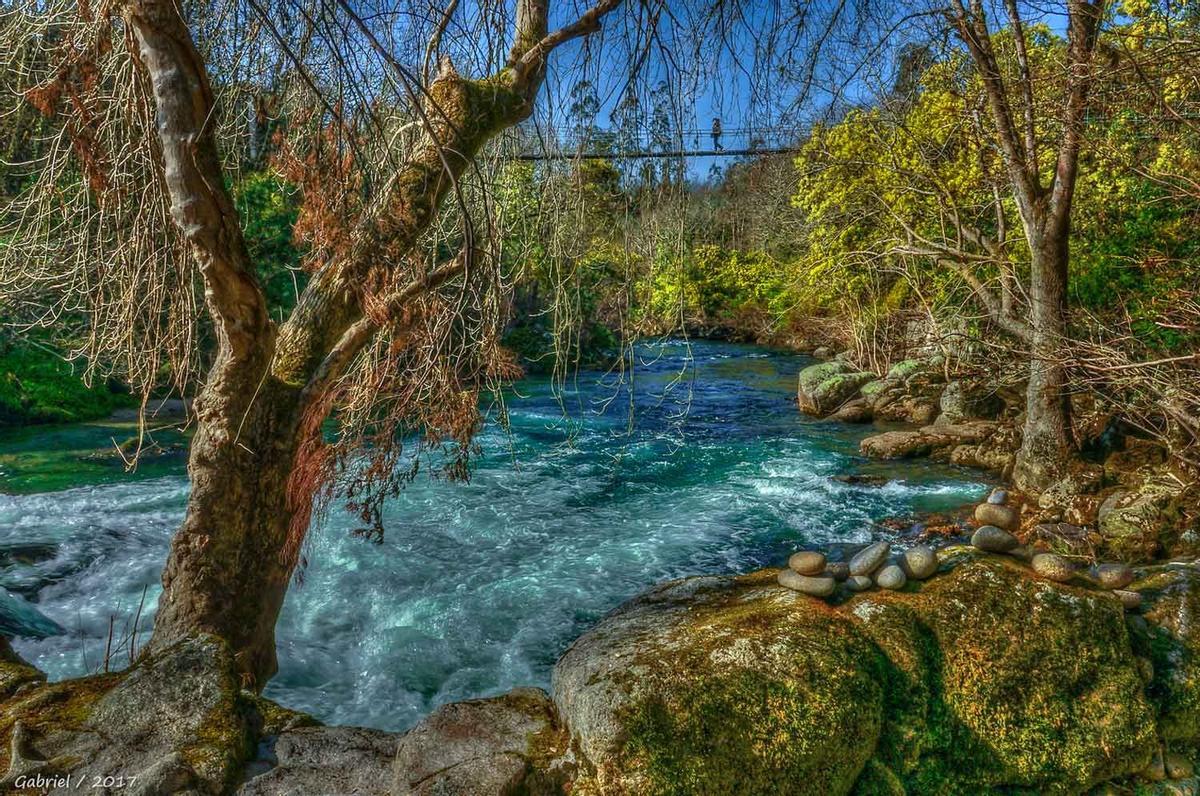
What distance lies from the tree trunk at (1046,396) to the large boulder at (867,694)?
14.0ft

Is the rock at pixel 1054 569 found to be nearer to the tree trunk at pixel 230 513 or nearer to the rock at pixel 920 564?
the rock at pixel 920 564

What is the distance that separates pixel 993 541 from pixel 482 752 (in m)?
2.50

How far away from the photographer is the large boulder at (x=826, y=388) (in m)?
11.1

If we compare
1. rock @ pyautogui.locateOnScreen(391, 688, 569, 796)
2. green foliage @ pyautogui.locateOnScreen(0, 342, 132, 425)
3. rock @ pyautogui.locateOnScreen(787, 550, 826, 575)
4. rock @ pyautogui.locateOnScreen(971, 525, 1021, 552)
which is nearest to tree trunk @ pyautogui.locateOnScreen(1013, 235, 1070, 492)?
rock @ pyautogui.locateOnScreen(971, 525, 1021, 552)

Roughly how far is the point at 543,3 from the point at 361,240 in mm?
1326

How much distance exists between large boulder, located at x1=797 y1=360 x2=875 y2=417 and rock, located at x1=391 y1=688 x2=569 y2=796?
9.50 meters

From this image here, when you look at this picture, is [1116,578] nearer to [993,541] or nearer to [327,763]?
[993,541]

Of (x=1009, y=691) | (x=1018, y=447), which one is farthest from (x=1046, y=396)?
(x=1009, y=691)

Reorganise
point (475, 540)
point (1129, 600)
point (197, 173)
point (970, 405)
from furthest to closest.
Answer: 1. point (970, 405)
2. point (475, 540)
3. point (1129, 600)
4. point (197, 173)

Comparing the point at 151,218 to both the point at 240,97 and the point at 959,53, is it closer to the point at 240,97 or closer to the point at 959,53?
the point at 240,97

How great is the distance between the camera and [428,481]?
24.8ft

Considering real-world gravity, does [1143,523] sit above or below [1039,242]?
below

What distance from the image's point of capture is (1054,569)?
291cm

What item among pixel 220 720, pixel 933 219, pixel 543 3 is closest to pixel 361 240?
pixel 543 3
